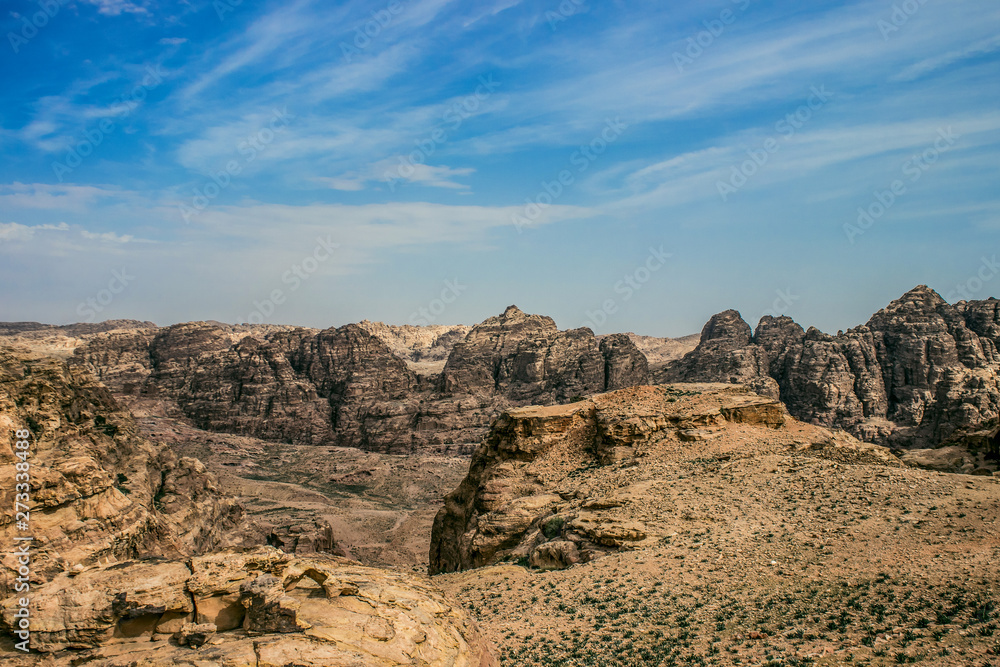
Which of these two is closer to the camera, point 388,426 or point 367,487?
point 367,487

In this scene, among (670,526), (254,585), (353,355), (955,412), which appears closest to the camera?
(254,585)

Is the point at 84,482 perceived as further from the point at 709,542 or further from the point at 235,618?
the point at 709,542

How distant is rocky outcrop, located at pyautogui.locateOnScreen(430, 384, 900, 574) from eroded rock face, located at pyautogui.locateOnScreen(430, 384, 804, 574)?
0.05m

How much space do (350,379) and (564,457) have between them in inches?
3509

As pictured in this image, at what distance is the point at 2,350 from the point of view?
2847 cm

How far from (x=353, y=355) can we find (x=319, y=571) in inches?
4270

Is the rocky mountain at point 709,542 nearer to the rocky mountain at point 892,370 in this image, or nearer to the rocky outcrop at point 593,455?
the rocky outcrop at point 593,455

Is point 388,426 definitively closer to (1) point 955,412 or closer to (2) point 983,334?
(1) point 955,412

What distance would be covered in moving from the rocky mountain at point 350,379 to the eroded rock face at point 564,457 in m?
68.5

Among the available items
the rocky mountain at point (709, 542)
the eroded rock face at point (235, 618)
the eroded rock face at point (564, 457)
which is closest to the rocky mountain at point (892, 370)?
the eroded rock face at point (564, 457)

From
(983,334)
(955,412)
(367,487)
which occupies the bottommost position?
(367,487)

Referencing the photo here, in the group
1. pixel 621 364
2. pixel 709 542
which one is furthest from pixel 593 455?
pixel 621 364

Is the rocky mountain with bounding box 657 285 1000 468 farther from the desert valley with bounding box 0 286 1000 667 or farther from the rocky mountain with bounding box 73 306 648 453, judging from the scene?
the rocky mountain with bounding box 73 306 648 453

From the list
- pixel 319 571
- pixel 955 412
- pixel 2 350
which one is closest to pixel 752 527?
pixel 319 571
